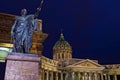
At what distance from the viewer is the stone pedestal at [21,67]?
8.46 metres

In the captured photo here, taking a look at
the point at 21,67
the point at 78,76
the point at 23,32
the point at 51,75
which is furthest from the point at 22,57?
the point at 78,76

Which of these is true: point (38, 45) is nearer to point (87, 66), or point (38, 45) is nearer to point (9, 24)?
point (9, 24)

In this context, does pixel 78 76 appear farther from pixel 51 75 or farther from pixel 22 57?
pixel 22 57

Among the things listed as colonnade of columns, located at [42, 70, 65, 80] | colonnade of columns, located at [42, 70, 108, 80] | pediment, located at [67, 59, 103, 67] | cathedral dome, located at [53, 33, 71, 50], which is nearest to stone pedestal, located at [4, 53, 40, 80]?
colonnade of columns, located at [42, 70, 65, 80]

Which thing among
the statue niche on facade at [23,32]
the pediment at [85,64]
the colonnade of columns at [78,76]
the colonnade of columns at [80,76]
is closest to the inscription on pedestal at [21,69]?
the statue niche on facade at [23,32]

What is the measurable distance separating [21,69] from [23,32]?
183 cm

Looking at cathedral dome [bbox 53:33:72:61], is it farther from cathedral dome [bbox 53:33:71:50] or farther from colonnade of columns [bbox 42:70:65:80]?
colonnade of columns [bbox 42:70:65:80]

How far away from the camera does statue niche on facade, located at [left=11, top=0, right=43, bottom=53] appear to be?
9594mm

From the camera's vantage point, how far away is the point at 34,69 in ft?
28.6

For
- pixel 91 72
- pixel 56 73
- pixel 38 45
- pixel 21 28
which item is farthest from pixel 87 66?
pixel 21 28

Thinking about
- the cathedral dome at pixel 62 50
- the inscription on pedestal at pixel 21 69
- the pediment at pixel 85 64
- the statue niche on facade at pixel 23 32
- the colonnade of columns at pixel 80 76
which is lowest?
the inscription on pedestal at pixel 21 69

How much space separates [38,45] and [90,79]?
115ft

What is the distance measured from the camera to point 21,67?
8664 millimetres

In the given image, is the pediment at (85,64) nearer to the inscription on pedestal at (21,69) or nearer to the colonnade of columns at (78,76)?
the colonnade of columns at (78,76)
